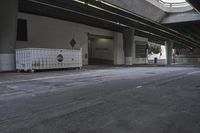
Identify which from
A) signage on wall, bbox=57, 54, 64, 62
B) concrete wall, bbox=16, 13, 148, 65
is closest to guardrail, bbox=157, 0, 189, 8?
concrete wall, bbox=16, 13, 148, 65

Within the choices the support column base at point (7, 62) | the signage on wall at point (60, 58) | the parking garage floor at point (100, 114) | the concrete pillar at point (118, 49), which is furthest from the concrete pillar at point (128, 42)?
the parking garage floor at point (100, 114)

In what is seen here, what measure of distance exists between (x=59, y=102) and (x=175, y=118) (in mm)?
3883

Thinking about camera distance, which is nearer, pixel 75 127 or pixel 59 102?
pixel 75 127

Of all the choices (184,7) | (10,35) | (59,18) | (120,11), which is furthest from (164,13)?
(10,35)

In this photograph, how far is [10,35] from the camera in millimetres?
21797

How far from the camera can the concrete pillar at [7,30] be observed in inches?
840

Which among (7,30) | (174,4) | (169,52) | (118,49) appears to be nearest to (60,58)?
(7,30)

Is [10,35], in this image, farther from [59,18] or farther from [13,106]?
[13,106]

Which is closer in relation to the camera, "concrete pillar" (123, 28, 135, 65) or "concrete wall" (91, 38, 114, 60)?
"concrete pillar" (123, 28, 135, 65)

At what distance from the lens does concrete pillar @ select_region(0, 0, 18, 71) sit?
70.0 feet

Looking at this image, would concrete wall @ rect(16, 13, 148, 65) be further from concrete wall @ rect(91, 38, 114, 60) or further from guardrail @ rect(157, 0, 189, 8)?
guardrail @ rect(157, 0, 189, 8)

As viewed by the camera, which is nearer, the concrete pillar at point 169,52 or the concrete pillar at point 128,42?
the concrete pillar at point 128,42

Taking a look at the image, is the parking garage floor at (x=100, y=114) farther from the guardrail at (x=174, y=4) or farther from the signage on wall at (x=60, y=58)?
the guardrail at (x=174, y=4)

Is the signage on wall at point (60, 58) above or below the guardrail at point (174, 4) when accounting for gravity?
below
